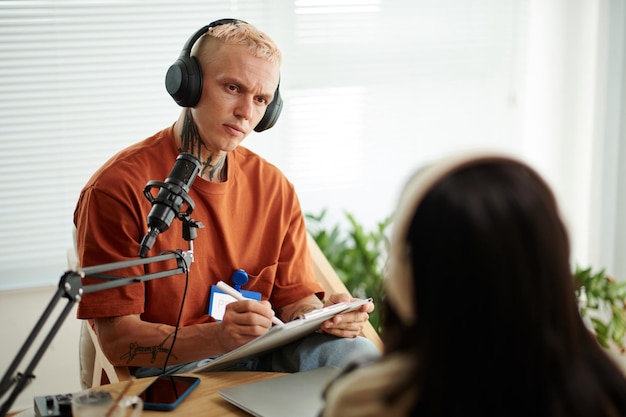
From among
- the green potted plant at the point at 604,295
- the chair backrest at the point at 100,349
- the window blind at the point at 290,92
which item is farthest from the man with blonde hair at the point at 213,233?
the green potted plant at the point at 604,295

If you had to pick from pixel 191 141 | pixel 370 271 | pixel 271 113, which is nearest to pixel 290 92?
pixel 370 271

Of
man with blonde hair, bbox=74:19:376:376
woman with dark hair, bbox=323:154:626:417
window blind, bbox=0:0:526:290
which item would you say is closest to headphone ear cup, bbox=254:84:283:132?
man with blonde hair, bbox=74:19:376:376

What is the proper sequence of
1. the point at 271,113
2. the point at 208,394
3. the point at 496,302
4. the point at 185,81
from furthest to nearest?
the point at 271,113 < the point at 185,81 < the point at 208,394 < the point at 496,302

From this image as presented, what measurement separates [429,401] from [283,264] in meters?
1.19

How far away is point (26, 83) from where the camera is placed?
9.26 ft

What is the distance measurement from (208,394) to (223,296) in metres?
→ 0.41

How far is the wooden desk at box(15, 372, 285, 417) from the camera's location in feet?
4.78

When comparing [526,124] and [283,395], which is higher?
[526,124]

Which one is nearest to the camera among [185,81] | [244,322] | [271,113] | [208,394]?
[208,394]

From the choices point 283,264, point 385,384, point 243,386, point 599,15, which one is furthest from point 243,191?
point 599,15

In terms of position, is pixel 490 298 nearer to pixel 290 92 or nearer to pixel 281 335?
pixel 281 335

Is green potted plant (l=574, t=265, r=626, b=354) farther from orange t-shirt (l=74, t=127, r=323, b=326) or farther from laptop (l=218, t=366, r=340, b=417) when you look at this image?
laptop (l=218, t=366, r=340, b=417)

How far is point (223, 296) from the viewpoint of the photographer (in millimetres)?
1917

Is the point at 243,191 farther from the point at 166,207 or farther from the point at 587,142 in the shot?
the point at 587,142
